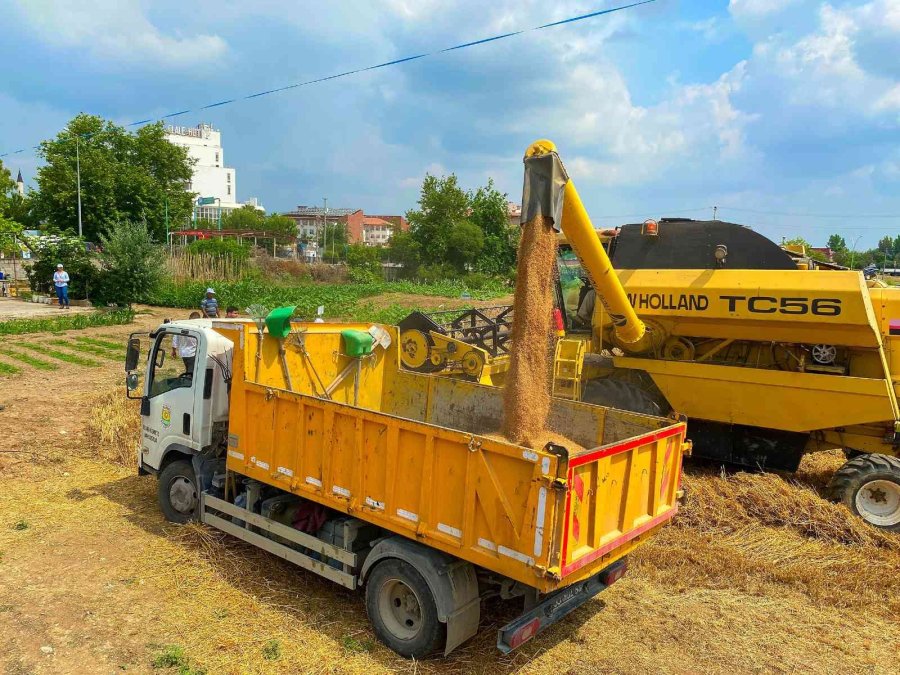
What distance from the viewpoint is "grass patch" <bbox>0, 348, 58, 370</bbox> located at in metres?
14.4

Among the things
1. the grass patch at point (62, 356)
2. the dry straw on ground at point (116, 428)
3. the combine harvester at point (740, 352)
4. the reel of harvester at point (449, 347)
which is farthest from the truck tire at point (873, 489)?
the grass patch at point (62, 356)

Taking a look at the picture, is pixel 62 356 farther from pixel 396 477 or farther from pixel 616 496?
pixel 616 496

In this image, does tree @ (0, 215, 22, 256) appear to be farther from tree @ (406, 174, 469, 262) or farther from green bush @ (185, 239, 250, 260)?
tree @ (406, 174, 469, 262)

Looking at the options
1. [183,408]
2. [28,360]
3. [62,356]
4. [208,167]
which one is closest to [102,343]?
[62,356]

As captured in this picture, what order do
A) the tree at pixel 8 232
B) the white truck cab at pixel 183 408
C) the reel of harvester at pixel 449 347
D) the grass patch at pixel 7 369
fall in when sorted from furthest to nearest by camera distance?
1. the tree at pixel 8 232
2. the grass patch at pixel 7 369
3. the reel of harvester at pixel 449 347
4. the white truck cab at pixel 183 408

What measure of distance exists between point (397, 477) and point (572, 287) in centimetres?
531

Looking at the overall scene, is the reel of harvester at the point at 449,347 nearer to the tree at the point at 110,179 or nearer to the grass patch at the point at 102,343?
the grass patch at the point at 102,343

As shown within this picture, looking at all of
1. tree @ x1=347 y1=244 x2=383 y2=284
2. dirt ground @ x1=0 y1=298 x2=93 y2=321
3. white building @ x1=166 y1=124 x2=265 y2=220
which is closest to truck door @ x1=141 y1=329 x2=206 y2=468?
dirt ground @ x1=0 y1=298 x2=93 y2=321

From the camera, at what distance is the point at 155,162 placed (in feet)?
148

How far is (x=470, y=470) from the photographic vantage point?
388 centimetres

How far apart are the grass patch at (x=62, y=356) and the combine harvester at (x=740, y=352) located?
10004 mm

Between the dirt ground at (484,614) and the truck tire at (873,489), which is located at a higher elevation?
the truck tire at (873,489)

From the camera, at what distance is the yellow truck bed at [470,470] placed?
3.60 m

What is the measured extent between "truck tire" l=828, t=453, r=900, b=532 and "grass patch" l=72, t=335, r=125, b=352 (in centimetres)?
1639
